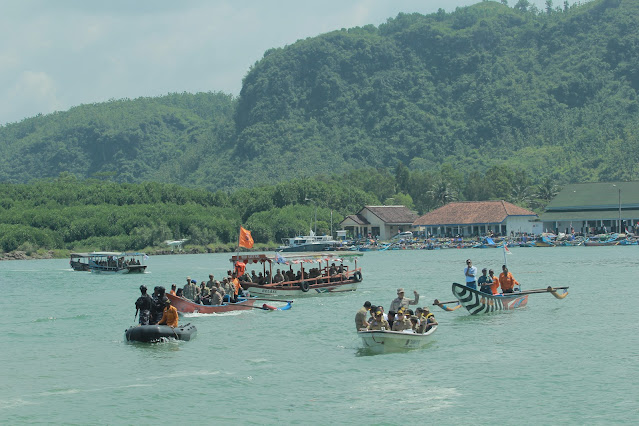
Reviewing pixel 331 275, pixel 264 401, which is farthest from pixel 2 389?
pixel 331 275

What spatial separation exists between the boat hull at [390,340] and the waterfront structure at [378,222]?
115m

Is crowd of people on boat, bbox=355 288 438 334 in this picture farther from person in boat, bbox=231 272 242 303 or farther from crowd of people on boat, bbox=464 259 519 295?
person in boat, bbox=231 272 242 303

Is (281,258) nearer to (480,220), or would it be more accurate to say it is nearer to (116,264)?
(116,264)

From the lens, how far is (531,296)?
48.1 meters

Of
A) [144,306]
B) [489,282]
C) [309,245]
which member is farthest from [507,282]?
[309,245]

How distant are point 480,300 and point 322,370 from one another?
40.9ft

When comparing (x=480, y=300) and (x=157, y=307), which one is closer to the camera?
(x=157, y=307)

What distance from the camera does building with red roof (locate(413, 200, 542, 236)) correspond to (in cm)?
12991

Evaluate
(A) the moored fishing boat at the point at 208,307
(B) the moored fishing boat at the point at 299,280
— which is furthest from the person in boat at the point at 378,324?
(B) the moored fishing boat at the point at 299,280

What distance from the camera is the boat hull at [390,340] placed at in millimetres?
28641

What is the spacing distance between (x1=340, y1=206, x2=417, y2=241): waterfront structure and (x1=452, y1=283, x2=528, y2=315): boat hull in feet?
342

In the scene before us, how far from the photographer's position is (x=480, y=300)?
38125 millimetres

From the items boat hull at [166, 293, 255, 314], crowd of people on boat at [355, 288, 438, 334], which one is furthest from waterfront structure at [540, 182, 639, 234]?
crowd of people on boat at [355, 288, 438, 334]

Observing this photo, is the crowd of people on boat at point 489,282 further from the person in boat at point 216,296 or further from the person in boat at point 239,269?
the person in boat at point 239,269
